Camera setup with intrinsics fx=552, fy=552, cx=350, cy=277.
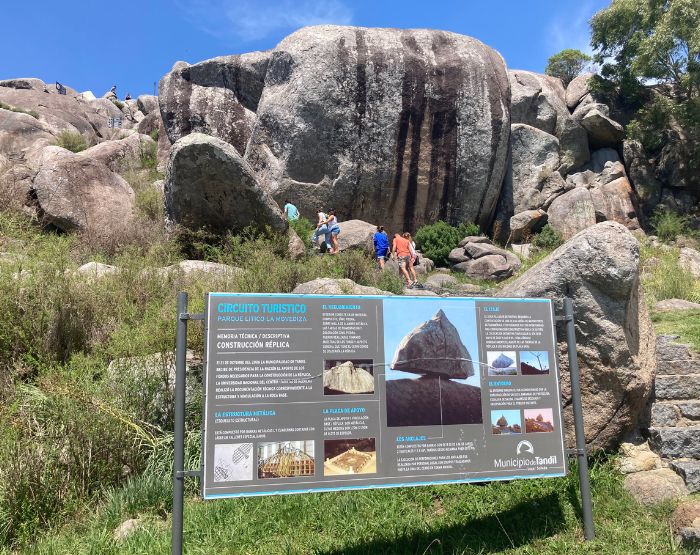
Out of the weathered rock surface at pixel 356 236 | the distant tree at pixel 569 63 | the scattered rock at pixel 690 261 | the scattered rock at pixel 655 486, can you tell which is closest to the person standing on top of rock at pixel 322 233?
the weathered rock surface at pixel 356 236

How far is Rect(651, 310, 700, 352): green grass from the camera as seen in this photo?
633 centimetres

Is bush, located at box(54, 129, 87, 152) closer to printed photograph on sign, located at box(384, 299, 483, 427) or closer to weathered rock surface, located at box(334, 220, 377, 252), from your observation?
weathered rock surface, located at box(334, 220, 377, 252)

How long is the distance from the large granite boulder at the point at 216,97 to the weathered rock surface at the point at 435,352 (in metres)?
14.4

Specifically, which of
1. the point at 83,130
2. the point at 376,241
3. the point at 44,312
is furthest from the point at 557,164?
the point at 83,130

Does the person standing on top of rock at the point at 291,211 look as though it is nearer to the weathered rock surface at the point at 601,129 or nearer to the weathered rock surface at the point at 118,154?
the weathered rock surface at the point at 118,154

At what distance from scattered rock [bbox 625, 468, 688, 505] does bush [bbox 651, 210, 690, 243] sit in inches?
579

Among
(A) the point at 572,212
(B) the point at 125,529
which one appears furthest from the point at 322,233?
(B) the point at 125,529

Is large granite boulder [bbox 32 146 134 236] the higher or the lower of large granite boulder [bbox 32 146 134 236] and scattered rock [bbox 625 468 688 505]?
the higher

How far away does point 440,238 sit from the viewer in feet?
50.9

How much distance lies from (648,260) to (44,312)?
12.1m

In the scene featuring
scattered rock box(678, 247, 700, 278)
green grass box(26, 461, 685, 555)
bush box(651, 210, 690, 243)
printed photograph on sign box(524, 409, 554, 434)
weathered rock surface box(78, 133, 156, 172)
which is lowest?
green grass box(26, 461, 685, 555)

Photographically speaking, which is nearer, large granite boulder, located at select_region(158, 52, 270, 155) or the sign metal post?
the sign metal post

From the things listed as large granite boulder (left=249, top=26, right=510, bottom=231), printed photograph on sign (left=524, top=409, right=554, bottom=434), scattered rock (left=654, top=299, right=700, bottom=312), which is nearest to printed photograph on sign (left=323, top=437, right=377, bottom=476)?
printed photograph on sign (left=524, top=409, right=554, bottom=434)

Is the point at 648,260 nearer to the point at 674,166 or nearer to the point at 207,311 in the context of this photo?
the point at 674,166
